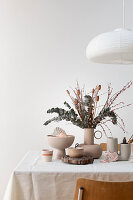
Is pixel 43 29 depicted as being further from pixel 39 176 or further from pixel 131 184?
pixel 131 184

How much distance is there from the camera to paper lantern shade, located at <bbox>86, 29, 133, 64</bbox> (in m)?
1.78

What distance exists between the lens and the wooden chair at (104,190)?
1365mm

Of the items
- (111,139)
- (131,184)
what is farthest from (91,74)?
(131,184)

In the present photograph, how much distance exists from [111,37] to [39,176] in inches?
37.3

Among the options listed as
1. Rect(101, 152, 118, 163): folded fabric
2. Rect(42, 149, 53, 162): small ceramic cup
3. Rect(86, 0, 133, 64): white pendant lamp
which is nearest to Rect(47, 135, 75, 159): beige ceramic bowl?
Rect(42, 149, 53, 162): small ceramic cup

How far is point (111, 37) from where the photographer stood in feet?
5.95

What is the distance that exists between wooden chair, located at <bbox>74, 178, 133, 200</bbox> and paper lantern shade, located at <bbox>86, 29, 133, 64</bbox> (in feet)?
2.68

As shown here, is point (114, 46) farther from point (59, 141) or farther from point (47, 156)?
point (47, 156)

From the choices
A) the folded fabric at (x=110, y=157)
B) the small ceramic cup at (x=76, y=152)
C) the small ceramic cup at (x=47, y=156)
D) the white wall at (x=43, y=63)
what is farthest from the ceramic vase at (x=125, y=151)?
the white wall at (x=43, y=63)

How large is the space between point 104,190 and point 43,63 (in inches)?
83.7

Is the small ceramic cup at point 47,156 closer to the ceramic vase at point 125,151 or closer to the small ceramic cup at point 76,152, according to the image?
the small ceramic cup at point 76,152

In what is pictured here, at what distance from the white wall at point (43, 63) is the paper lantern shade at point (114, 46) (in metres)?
1.36

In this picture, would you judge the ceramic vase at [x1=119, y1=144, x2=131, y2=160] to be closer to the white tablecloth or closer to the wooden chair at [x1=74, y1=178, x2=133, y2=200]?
the white tablecloth

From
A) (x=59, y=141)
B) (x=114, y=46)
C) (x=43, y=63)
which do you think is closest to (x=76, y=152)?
(x=59, y=141)
